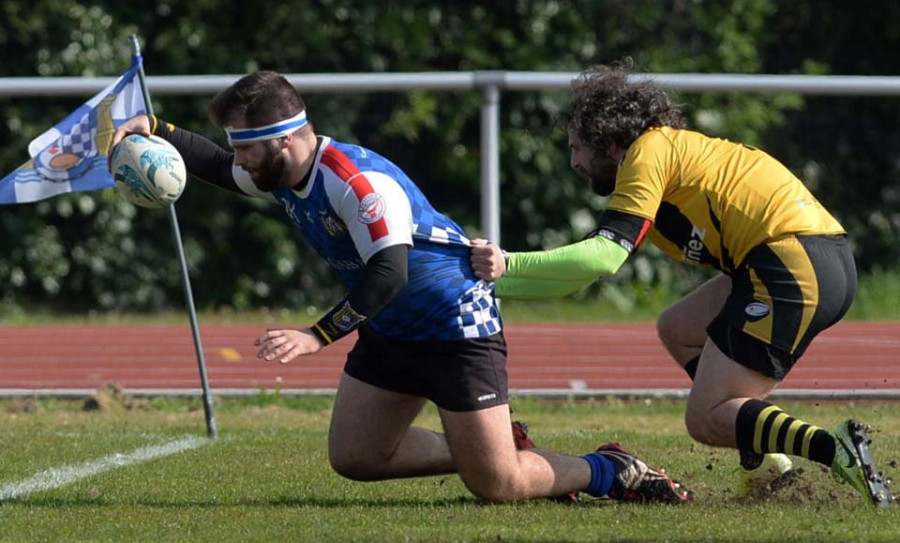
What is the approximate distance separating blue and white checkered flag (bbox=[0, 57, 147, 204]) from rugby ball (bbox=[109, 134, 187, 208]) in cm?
132

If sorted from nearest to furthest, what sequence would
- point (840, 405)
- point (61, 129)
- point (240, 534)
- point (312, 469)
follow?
1. point (240, 534)
2. point (312, 469)
3. point (61, 129)
4. point (840, 405)

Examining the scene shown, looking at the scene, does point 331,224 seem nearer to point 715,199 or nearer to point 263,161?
point 263,161

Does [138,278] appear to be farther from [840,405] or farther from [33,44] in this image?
[840,405]

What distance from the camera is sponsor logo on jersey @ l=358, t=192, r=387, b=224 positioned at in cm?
551

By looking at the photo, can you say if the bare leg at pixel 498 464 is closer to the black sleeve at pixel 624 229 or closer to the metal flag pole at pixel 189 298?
the black sleeve at pixel 624 229

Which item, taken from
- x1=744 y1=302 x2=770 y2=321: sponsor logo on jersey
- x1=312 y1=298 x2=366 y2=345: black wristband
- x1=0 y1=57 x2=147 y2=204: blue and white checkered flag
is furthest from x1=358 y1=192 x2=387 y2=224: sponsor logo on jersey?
x1=0 y1=57 x2=147 y2=204: blue and white checkered flag

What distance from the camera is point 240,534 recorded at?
5.38m

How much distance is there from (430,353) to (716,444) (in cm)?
118

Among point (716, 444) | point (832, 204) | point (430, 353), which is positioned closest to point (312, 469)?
point (430, 353)

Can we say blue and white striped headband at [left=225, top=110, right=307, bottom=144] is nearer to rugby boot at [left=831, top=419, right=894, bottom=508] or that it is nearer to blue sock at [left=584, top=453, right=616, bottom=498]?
blue sock at [left=584, top=453, right=616, bottom=498]

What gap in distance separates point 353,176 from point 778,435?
6.17ft

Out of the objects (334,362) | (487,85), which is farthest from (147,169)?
(334,362)

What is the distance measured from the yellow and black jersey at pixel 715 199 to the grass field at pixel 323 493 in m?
1.05

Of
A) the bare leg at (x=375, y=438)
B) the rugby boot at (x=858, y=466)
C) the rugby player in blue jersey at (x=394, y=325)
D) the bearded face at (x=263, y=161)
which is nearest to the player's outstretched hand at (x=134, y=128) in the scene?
the rugby player in blue jersey at (x=394, y=325)
